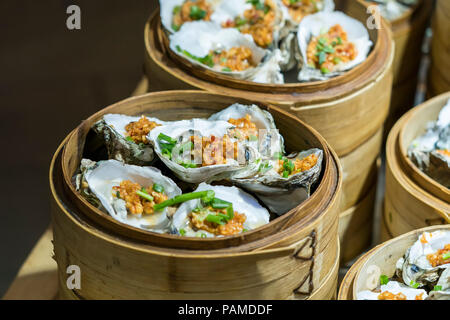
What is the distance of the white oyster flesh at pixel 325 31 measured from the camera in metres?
3.02

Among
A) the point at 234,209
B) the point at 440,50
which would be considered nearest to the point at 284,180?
the point at 234,209

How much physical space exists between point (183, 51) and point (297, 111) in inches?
24.4

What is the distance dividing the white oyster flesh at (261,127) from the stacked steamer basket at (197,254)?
0.70 ft

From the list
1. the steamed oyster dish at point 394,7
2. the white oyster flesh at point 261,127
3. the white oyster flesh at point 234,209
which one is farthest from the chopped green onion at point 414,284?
the steamed oyster dish at point 394,7

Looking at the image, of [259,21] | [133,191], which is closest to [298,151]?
[133,191]

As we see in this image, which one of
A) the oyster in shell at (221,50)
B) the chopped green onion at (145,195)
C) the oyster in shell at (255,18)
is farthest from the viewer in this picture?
the oyster in shell at (255,18)

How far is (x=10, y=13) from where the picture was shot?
5.70 metres

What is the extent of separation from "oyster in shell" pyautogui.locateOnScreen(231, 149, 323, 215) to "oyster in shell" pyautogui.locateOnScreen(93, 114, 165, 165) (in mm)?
365

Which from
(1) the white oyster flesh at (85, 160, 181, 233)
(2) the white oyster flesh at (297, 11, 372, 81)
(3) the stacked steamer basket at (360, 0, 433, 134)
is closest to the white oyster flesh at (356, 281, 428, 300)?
(1) the white oyster flesh at (85, 160, 181, 233)

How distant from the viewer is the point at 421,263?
7.73ft

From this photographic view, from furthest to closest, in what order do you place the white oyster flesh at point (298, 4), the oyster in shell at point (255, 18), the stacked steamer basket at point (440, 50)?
the stacked steamer basket at point (440, 50) → the white oyster flesh at point (298, 4) → the oyster in shell at point (255, 18)

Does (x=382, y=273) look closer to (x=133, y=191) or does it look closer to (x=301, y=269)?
(x=301, y=269)

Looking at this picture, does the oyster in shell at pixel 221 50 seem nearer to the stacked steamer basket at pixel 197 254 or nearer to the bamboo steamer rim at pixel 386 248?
the stacked steamer basket at pixel 197 254
